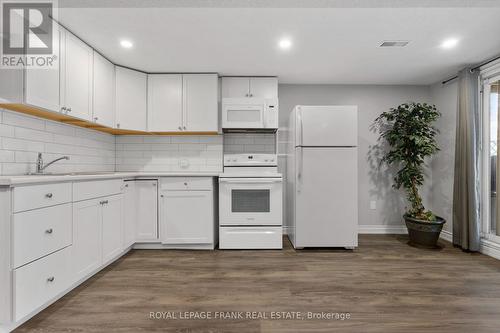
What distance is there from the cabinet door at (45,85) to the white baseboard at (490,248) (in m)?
4.53

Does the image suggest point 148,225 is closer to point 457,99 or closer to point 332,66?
point 332,66

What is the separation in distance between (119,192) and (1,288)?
1.23m

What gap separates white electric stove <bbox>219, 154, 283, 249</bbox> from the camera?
2934mm

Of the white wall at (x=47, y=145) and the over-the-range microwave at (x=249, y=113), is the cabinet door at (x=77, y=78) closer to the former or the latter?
the white wall at (x=47, y=145)

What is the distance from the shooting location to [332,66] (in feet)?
9.78

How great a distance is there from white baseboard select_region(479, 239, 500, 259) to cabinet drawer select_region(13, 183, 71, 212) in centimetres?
415

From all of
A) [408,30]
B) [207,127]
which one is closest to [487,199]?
[408,30]

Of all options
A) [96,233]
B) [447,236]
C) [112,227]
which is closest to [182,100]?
[112,227]

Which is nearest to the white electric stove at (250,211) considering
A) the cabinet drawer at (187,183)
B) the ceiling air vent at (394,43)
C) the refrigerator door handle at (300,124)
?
the cabinet drawer at (187,183)

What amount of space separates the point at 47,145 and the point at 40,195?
3.13 feet

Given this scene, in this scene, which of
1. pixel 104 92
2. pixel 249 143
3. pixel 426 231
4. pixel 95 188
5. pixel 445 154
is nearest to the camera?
pixel 95 188

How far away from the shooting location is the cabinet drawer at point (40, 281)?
4.77 feet

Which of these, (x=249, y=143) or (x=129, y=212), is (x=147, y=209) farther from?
(x=249, y=143)

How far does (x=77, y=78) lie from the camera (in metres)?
2.33
